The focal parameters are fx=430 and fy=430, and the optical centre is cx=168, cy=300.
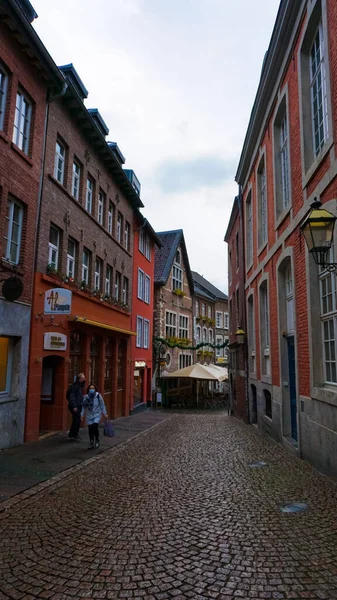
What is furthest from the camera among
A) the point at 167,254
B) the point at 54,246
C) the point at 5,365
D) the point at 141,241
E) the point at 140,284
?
the point at 167,254

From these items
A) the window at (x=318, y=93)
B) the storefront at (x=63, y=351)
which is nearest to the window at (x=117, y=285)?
the storefront at (x=63, y=351)

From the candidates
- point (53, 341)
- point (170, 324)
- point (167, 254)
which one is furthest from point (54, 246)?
point (167, 254)

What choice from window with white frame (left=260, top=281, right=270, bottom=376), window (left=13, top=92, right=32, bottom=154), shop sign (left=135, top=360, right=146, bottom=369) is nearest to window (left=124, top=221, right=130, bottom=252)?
shop sign (left=135, top=360, right=146, bottom=369)

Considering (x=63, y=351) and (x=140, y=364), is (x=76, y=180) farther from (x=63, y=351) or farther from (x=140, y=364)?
(x=140, y=364)

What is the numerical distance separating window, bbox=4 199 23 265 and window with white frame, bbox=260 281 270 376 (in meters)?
7.42

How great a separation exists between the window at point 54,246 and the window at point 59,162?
63.8 inches

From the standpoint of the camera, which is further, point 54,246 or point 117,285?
point 117,285

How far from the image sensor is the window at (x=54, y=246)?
1255 centimetres

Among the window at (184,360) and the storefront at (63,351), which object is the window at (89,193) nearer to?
the storefront at (63,351)

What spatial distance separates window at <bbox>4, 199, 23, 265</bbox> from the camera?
32.7 feet

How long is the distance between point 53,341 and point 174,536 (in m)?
7.77

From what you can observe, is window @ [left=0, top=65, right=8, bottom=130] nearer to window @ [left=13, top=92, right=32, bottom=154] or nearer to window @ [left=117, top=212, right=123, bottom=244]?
window @ [left=13, top=92, right=32, bottom=154]

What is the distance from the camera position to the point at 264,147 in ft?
43.1

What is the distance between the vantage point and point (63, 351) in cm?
1259
